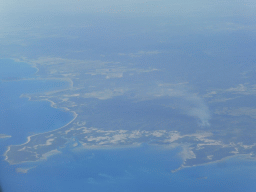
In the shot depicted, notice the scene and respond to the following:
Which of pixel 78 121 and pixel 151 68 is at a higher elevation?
pixel 151 68

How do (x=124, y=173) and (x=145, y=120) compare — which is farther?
(x=145, y=120)

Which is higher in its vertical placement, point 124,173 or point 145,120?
point 145,120

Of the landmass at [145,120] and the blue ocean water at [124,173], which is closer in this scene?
the blue ocean water at [124,173]

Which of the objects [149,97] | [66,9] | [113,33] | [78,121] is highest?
[66,9]

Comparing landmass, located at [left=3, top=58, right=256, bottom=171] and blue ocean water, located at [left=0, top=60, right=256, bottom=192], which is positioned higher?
landmass, located at [left=3, top=58, right=256, bottom=171]

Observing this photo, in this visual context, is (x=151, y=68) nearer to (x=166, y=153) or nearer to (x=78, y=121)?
(x=78, y=121)

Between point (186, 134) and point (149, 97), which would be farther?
point (149, 97)

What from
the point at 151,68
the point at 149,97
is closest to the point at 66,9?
the point at 151,68

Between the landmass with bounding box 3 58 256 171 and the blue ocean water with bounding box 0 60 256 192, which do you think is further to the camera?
the landmass with bounding box 3 58 256 171

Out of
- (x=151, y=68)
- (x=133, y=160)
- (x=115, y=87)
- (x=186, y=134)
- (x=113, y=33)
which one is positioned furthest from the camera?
(x=113, y=33)

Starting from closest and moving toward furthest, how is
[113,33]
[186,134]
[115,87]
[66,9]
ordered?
[186,134]
[115,87]
[113,33]
[66,9]

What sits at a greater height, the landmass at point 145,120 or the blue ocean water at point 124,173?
the landmass at point 145,120
